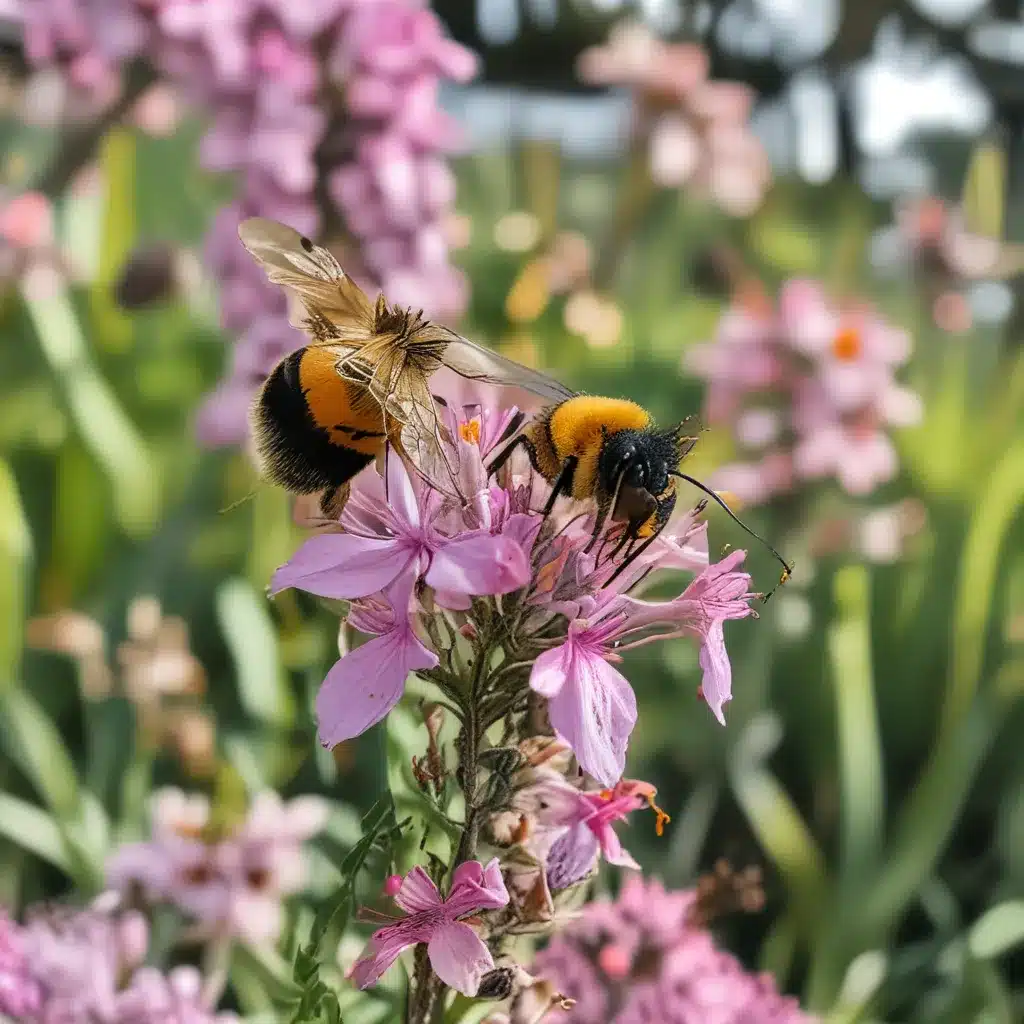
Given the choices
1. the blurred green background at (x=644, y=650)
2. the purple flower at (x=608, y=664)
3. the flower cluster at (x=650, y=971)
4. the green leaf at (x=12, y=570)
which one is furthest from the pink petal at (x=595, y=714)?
the green leaf at (x=12, y=570)

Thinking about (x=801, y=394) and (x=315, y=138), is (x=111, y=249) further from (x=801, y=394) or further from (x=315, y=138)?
(x=801, y=394)

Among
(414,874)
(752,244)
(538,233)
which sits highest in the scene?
(414,874)

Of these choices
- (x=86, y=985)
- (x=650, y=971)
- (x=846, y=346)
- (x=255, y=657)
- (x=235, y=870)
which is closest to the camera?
(x=86, y=985)

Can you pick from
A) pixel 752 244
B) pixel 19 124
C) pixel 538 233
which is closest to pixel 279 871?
pixel 538 233

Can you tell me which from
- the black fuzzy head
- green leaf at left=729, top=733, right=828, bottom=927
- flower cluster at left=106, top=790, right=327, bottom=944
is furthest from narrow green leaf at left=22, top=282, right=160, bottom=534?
the black fuzzy head

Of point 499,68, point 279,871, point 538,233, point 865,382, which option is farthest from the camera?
point 499,68

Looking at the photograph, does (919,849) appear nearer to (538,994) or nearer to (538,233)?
(538,994)

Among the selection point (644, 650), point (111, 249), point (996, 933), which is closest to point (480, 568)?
point (996, 933)
